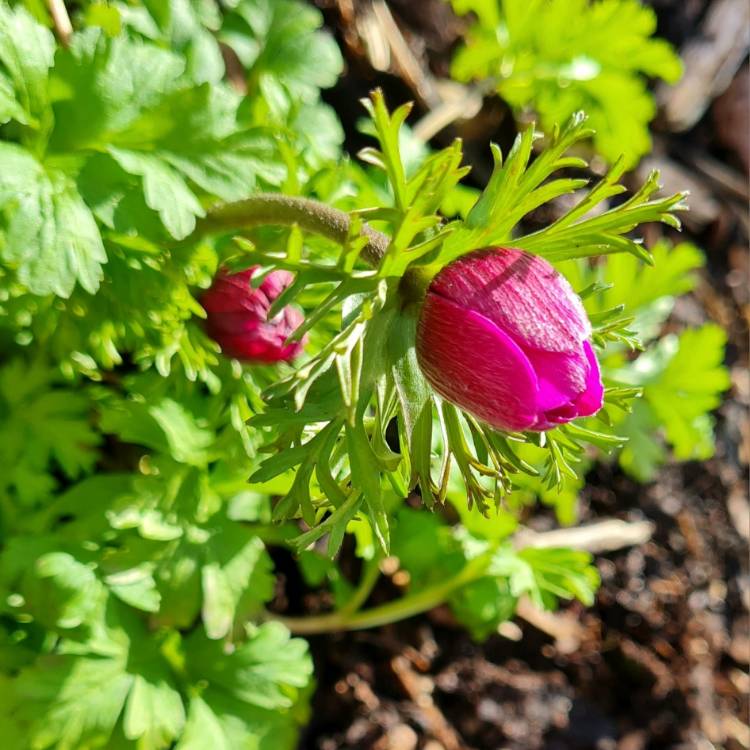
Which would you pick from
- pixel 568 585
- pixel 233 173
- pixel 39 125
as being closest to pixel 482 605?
pixel 568 585

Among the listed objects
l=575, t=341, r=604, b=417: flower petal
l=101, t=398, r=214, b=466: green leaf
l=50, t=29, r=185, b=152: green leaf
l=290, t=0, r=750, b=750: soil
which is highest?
l=575, t=341, r=604, b=417: flower petal

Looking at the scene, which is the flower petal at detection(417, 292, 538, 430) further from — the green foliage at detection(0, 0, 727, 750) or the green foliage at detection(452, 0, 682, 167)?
the green foliage at detection(452, 0, 682, 167)

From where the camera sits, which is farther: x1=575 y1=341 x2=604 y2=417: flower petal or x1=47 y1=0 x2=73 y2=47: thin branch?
x1=47 y1=0 x2=73 y2=47: thin branch

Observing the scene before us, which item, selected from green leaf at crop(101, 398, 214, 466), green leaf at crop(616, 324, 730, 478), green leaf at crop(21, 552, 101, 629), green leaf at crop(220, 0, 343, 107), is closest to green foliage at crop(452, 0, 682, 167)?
green leaf at crop(616, 324, 730, 478)

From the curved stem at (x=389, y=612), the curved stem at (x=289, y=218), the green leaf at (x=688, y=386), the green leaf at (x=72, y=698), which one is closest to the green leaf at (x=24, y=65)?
the curved stem at (x=289, y=218)

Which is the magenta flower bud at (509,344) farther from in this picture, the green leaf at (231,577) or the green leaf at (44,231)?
the green leaf at (231,577)

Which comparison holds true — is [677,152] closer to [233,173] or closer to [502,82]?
[502,82]
